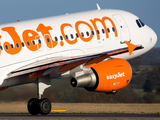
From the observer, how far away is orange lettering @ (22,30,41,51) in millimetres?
29334

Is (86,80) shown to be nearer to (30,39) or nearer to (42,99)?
(42,99)

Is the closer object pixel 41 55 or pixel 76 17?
pixel 41 55

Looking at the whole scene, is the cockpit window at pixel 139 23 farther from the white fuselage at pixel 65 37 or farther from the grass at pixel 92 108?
the grass at pixel 92 108

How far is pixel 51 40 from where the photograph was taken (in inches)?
1200

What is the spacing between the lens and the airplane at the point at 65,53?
28.4 m

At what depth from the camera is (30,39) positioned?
29.5 m

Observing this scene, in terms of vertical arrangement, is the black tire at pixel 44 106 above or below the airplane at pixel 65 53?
below

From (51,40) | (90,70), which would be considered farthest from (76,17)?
(90,70)

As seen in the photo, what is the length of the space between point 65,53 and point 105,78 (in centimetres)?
365

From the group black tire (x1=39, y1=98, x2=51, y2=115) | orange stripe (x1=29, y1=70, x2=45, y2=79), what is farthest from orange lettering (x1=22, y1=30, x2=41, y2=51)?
black tire (x1=39, y1=98, x2=51, y2=115)

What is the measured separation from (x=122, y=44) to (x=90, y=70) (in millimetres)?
5807

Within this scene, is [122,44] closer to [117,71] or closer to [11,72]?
[117,71]

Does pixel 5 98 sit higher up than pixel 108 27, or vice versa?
pixel 108 27

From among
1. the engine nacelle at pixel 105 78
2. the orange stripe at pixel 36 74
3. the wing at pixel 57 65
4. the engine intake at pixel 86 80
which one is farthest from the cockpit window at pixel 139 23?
the orange stripe at pixel 36 74
